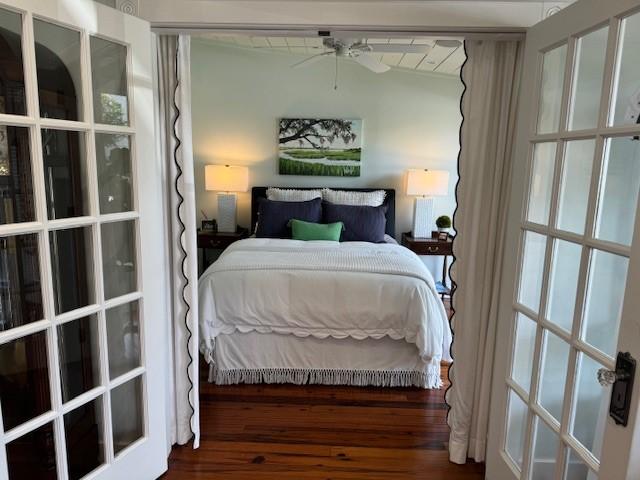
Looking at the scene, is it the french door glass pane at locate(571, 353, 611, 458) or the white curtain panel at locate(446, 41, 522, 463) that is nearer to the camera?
the french door glass pane at locate(571, 353, 611, 458)

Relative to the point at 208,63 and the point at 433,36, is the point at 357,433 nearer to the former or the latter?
the point at 433,36

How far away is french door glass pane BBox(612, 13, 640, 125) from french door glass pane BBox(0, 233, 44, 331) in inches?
76.6

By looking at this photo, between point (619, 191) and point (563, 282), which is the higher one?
point (619, 191)

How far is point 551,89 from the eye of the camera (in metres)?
1.65

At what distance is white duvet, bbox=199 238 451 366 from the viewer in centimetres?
288

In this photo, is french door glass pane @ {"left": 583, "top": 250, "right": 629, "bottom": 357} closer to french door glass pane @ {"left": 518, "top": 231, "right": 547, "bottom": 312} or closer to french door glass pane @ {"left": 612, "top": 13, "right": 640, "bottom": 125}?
french door glass pane @ {"left": 518, "top": 231, "right": 547, "bottom": 312}

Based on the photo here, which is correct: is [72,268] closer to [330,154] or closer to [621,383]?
[621,383]

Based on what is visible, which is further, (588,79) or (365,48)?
(365,48)

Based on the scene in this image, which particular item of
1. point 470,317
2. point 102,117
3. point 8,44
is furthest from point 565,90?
point 8,44

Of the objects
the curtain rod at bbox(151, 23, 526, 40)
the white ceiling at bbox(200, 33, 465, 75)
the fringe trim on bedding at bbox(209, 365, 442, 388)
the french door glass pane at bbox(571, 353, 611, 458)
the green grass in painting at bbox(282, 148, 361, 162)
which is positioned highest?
the white ceiling at bbox(200, 33, 465, 75)

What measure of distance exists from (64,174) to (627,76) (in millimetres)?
1947

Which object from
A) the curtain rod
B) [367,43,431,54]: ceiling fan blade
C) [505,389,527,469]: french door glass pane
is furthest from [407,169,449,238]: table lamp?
[505,389,527,469]: french door glass pane

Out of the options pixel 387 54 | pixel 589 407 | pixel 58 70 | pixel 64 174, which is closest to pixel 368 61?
pixel 387 54

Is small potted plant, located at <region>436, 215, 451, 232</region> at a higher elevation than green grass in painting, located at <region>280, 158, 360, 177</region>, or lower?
lower
